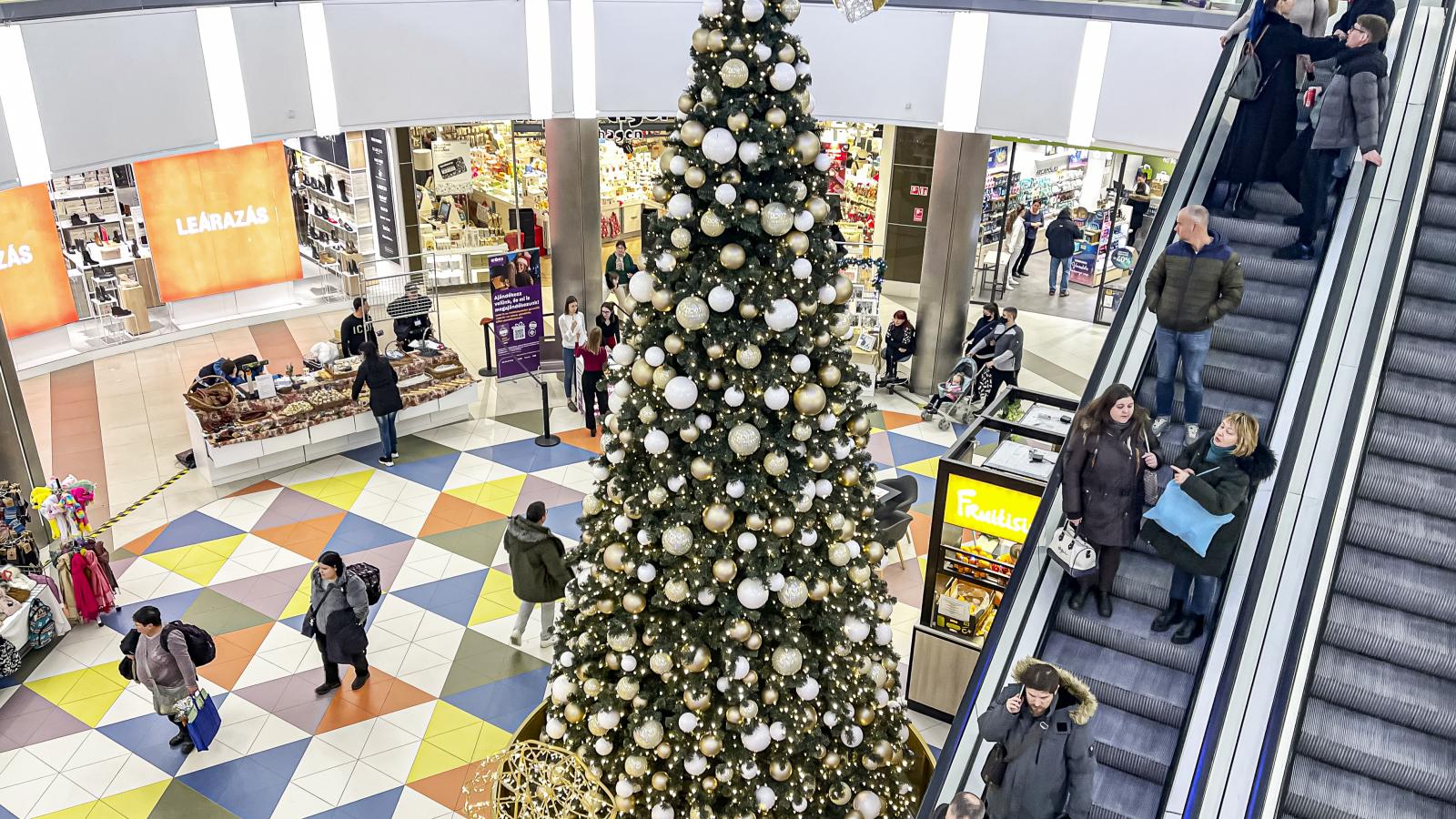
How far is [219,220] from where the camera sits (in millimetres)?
14266

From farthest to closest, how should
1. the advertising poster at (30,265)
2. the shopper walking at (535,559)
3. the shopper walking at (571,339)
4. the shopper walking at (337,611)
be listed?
the advertising poster at (30,265), the shopper walking at (571,339), the shopper walking at (535,559), the shopper walking at (337,611)

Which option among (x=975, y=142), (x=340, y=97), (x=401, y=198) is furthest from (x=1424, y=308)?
(x=401, y=198)

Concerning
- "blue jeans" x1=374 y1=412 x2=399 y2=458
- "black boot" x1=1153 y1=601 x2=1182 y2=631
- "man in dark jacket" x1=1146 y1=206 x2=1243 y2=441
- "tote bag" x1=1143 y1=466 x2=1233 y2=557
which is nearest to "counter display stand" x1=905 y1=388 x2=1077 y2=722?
"man in dark jacket" x1=1146 y1=206 x2=1243 y2=441

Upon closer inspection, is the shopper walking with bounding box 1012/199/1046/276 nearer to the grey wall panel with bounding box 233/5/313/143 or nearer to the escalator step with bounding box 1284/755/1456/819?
the grey wall panel with bounding box 233/5/313/143

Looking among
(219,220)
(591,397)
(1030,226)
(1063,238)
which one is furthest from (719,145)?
(1030,226)

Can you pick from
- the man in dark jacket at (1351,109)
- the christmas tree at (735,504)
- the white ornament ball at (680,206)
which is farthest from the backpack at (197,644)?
the man in dark jacket at (1351,109)

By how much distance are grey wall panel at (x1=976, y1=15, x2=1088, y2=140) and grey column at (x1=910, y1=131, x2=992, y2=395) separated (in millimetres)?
912

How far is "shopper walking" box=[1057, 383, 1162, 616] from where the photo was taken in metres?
5.09

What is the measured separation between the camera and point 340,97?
10.2m

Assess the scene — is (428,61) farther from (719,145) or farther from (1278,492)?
(1278,492)

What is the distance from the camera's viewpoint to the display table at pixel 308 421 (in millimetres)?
Result: 10242

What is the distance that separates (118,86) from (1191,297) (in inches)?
326

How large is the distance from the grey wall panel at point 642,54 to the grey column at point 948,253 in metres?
2.99

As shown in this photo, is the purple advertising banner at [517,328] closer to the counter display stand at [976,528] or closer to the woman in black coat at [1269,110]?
the counter display stand at [976,528]
